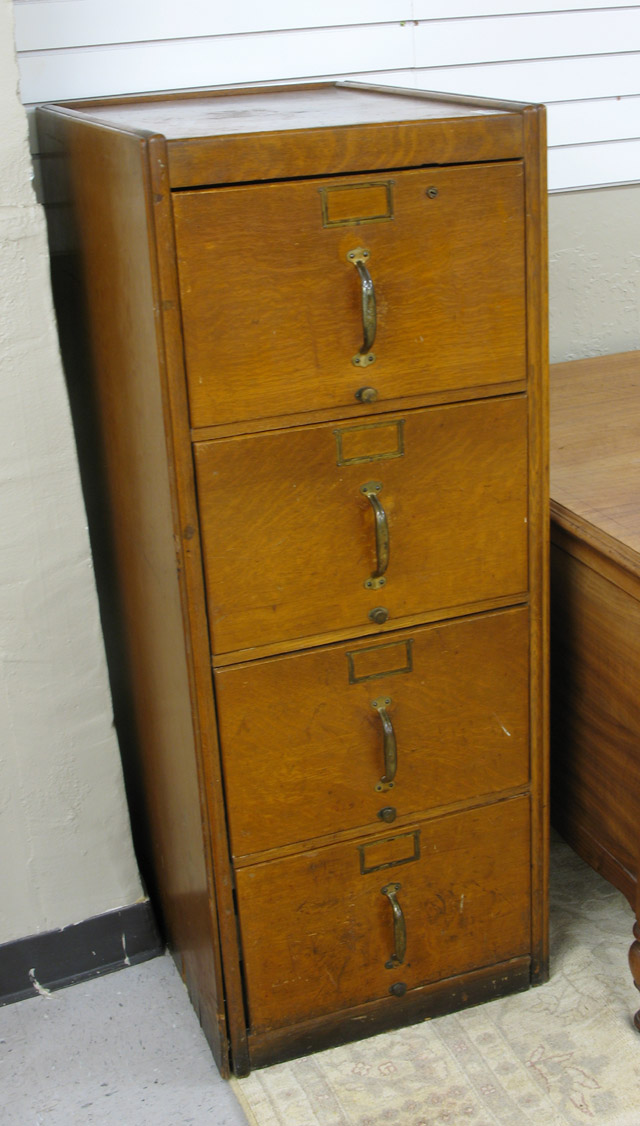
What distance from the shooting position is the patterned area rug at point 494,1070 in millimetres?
2020

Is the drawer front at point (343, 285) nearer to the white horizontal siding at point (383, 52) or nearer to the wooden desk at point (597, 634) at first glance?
the wooden desk at point (597, 634)

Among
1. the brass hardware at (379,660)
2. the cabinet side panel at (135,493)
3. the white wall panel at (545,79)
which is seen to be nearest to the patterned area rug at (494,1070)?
the cabinet side panel at (135,493)

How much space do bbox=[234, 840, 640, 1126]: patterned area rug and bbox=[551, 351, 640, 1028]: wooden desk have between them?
0.39 ft

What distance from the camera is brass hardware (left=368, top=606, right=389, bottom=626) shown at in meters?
1.89

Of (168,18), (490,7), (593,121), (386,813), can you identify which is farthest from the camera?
(593,121)

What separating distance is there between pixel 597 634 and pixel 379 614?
0.51 metres

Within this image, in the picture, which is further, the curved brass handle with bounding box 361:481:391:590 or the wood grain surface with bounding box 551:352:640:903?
the wood grain surface with bounding box 551:352:640:903

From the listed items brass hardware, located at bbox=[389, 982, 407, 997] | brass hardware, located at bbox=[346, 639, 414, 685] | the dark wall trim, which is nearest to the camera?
brass hardware, located at bbox=[346, 639, 414, 685]

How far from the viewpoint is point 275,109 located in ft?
6.54

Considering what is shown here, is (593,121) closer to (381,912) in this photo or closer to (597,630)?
(597,630)

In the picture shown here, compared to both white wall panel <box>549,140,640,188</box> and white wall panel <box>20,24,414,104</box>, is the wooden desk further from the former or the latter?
white wall panel <box>20,24,414,104</box>

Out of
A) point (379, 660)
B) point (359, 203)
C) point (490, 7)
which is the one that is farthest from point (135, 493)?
point (490, 7)

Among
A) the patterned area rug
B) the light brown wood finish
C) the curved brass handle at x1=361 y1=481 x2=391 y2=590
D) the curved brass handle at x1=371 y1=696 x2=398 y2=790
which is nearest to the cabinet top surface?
the light brown wood finish

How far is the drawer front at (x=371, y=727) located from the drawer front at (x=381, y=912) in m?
0.07
